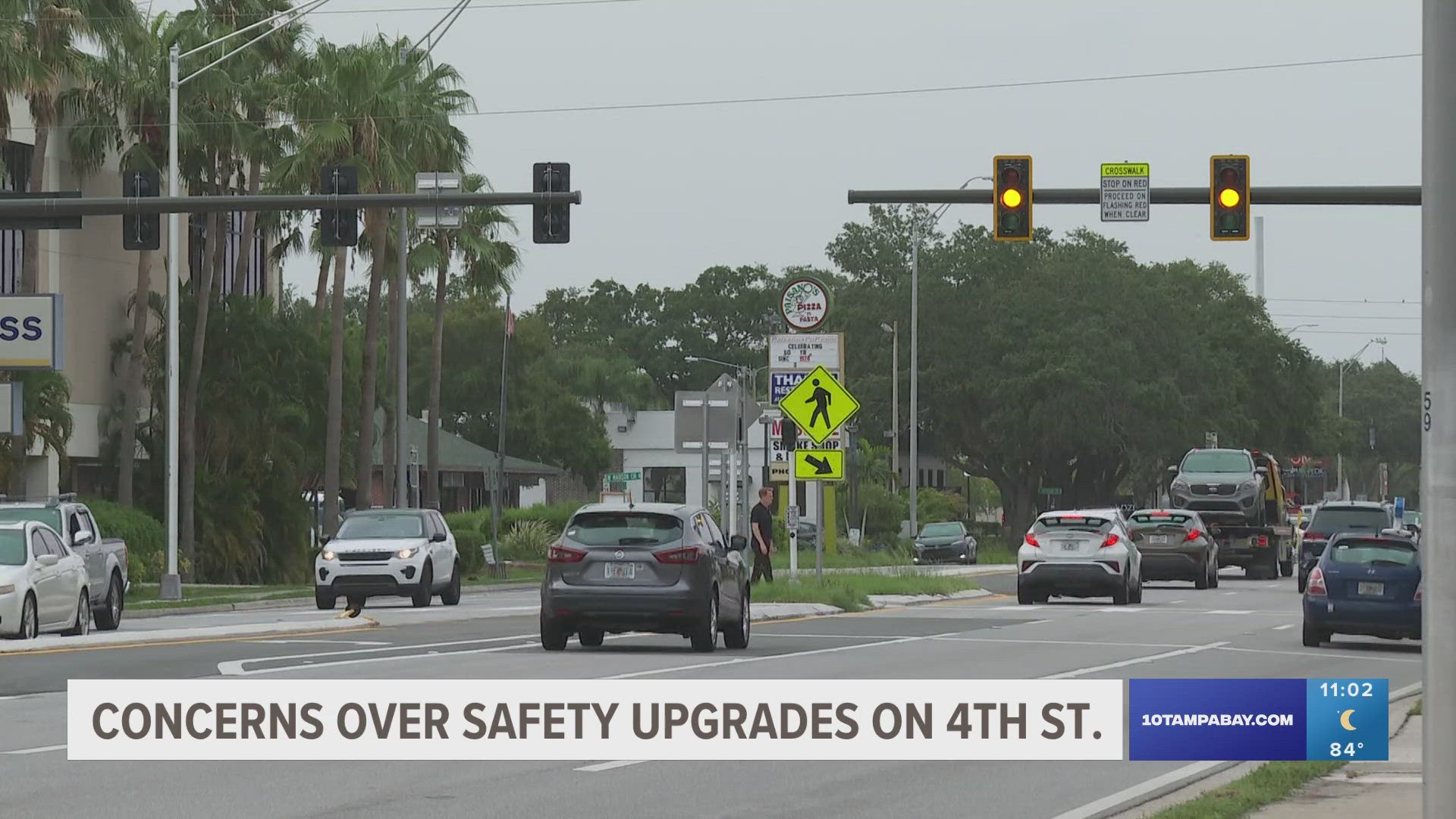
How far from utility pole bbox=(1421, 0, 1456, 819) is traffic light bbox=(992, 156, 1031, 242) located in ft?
60.7

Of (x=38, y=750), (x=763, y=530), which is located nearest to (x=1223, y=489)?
(x=763, y=530)

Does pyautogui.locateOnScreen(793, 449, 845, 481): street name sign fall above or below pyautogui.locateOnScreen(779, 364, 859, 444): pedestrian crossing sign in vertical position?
below

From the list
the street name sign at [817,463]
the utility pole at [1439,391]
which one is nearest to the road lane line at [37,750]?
the utility pole at [1439,391]

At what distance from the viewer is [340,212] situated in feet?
88.7

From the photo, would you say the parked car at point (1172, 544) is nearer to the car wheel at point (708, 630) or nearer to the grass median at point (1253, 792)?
the car wheel at point (708, 630)

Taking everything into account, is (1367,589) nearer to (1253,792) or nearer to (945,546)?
(1253,792)

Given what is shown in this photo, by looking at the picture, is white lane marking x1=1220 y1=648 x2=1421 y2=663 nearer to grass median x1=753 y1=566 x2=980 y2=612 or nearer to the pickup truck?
grass median x1=753 y1=566 x2=980 y2=612

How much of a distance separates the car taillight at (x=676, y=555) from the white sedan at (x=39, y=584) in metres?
7.65

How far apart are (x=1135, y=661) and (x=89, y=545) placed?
14472 mm

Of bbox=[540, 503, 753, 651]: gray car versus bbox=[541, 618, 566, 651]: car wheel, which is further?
bbox=[541, 618, 566, 651]: car wheel

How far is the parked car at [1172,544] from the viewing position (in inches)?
1742

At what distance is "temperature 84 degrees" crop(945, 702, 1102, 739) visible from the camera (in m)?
15.8

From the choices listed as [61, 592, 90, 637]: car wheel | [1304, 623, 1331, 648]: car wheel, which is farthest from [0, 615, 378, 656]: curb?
[1304, 623, 1331, 648]: car wheel

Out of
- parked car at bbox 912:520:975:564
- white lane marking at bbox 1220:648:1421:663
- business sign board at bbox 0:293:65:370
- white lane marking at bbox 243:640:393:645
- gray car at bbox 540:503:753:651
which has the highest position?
business sign board at bbox 0:293:65:370
